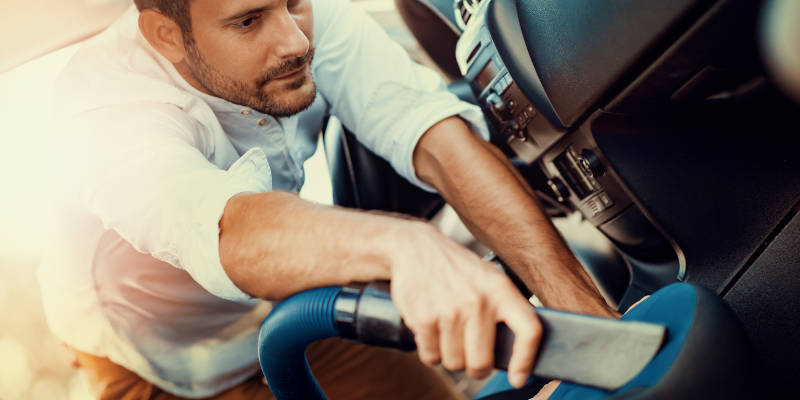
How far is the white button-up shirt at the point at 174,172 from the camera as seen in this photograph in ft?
1.76

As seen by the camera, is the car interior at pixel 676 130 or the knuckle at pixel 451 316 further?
the car interior at pixel 676 130

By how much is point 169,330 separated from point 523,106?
65 cm

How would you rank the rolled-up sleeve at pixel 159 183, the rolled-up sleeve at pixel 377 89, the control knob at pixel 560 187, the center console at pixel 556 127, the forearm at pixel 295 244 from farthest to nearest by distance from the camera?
the rolled-up sleeve at pixel 377 89
the control knob at pixel 560 187
the center console at pixel 556 127
the rolled-up sleeve at pixel 159 183
the forearm at pixel 295 244

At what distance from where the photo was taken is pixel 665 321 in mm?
326

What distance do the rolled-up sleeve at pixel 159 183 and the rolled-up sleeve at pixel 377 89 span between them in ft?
1.18

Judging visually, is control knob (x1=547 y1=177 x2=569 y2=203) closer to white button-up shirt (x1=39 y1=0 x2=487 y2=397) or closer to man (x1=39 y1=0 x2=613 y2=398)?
man (x1=39 y1=0 x2=613 y2=398)

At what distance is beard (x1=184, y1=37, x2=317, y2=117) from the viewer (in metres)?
0.72

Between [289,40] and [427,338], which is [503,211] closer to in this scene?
[289,40]

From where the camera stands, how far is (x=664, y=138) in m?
0.61

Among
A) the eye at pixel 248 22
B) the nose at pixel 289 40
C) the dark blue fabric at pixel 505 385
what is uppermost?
the eye at pixel 248 22

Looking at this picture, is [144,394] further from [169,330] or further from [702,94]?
[702,94]

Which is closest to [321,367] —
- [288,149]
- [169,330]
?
[169,330]

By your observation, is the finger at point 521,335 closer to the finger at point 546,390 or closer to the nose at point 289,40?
the finger at point 546,390

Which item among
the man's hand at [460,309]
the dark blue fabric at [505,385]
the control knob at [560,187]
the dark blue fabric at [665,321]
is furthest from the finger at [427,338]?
the control knob at [560,187]
